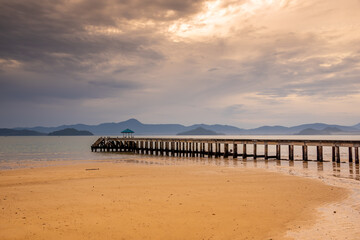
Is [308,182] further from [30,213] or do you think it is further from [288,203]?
[30,213]

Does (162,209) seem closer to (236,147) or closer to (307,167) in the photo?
(307,167)

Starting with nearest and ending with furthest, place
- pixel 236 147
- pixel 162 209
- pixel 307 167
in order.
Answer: pixel 162 209, pixel 307 167, pixel 236 147

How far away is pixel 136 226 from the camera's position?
7957 millimetres

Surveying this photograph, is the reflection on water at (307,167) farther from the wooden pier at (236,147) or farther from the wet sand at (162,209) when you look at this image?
the wet sand at (162,209)

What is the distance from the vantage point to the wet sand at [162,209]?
24.7 feet

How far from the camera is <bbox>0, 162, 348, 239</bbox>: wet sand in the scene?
753cm

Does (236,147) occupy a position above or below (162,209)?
above

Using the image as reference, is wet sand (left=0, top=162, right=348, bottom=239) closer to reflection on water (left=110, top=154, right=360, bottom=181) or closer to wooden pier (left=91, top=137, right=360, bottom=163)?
reflection on water (left=110, top=154, right=360, bottom=181)

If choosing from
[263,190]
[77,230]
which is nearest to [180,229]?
[77,230]

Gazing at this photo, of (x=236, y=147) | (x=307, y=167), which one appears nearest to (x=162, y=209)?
(x=307, y=167)

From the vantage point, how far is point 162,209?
9.73m

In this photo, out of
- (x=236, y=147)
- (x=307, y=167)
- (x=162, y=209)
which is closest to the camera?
(x=162, y=209)

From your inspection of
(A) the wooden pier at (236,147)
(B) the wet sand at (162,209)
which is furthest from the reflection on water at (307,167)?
(B) the wet sand at (162,209)

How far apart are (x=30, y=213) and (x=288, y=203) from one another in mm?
8815
